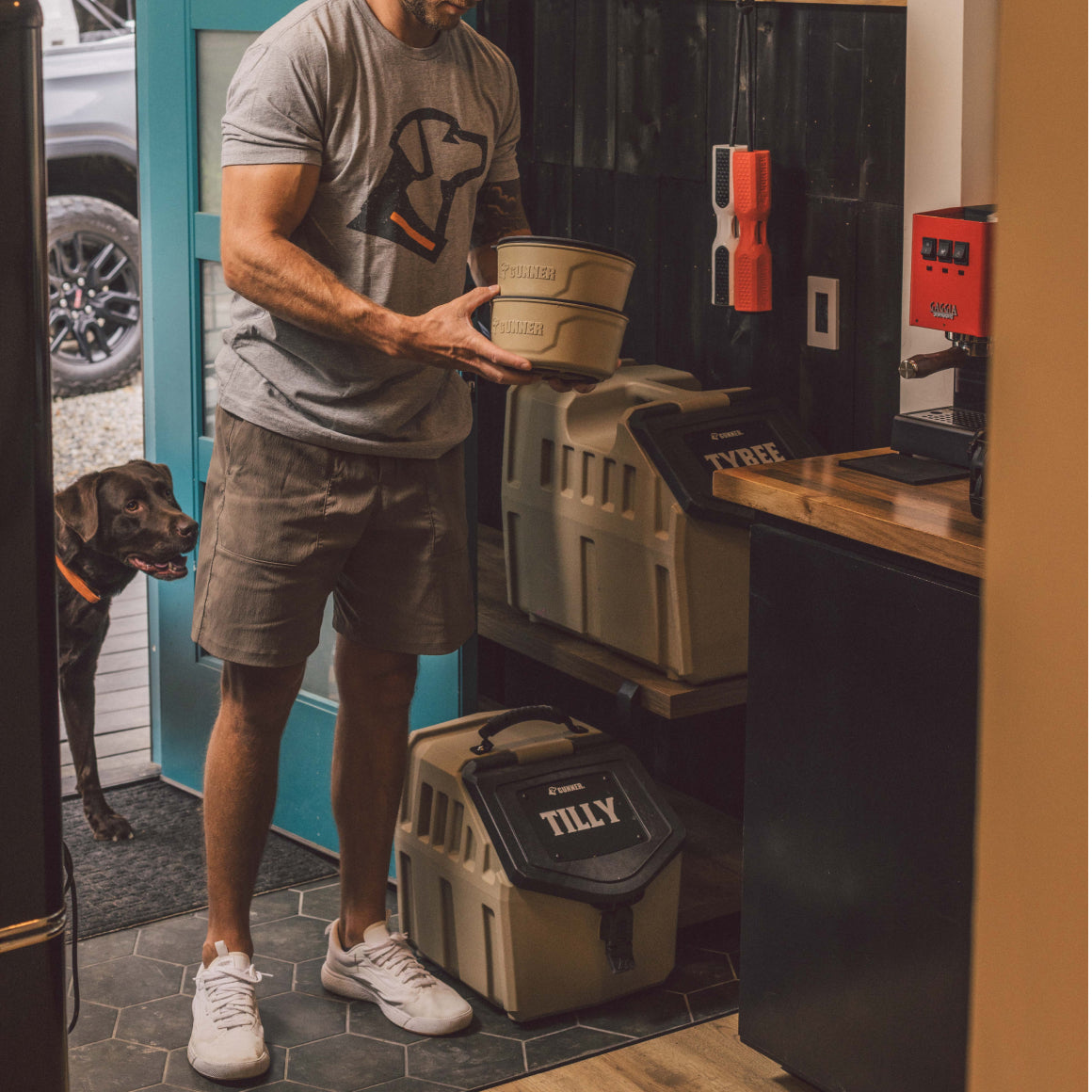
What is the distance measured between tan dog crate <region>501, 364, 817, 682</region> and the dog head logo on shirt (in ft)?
1.79

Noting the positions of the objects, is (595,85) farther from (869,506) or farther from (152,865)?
(152,865)

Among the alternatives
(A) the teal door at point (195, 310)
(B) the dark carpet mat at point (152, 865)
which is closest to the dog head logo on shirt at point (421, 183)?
(A) the teal door at point (195, 310)

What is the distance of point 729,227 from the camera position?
2.54m

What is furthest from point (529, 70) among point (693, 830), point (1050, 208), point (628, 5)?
point (1050, 208)

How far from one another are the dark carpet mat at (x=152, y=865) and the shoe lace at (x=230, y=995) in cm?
46

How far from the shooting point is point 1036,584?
0.25 meters

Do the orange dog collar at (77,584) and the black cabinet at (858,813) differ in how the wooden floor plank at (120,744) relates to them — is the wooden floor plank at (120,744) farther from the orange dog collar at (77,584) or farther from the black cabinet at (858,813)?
the black cabinet at (858,813)

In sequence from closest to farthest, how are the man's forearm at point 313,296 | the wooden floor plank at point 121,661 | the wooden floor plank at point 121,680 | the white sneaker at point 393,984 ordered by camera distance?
the man's forearm at point 313,296
the white sneaker at point 393,984
the wooden floor plank at point 121,680
the wooden floor plank at point 121,661

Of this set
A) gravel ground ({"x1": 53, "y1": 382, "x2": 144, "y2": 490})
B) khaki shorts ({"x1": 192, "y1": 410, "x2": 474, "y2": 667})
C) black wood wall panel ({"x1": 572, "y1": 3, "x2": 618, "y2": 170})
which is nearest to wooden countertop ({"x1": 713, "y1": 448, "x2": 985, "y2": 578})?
khaki shorts ({"x1": 192, "y1": 410, "x2": 474, "y2": 667})

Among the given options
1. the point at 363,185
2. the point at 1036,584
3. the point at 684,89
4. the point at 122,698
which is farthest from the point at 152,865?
the point at 1036,584

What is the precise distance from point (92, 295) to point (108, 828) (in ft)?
13.5

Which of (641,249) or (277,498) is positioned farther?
(641,249)

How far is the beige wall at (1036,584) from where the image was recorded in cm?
24

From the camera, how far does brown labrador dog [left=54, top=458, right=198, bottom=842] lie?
2.94 m
